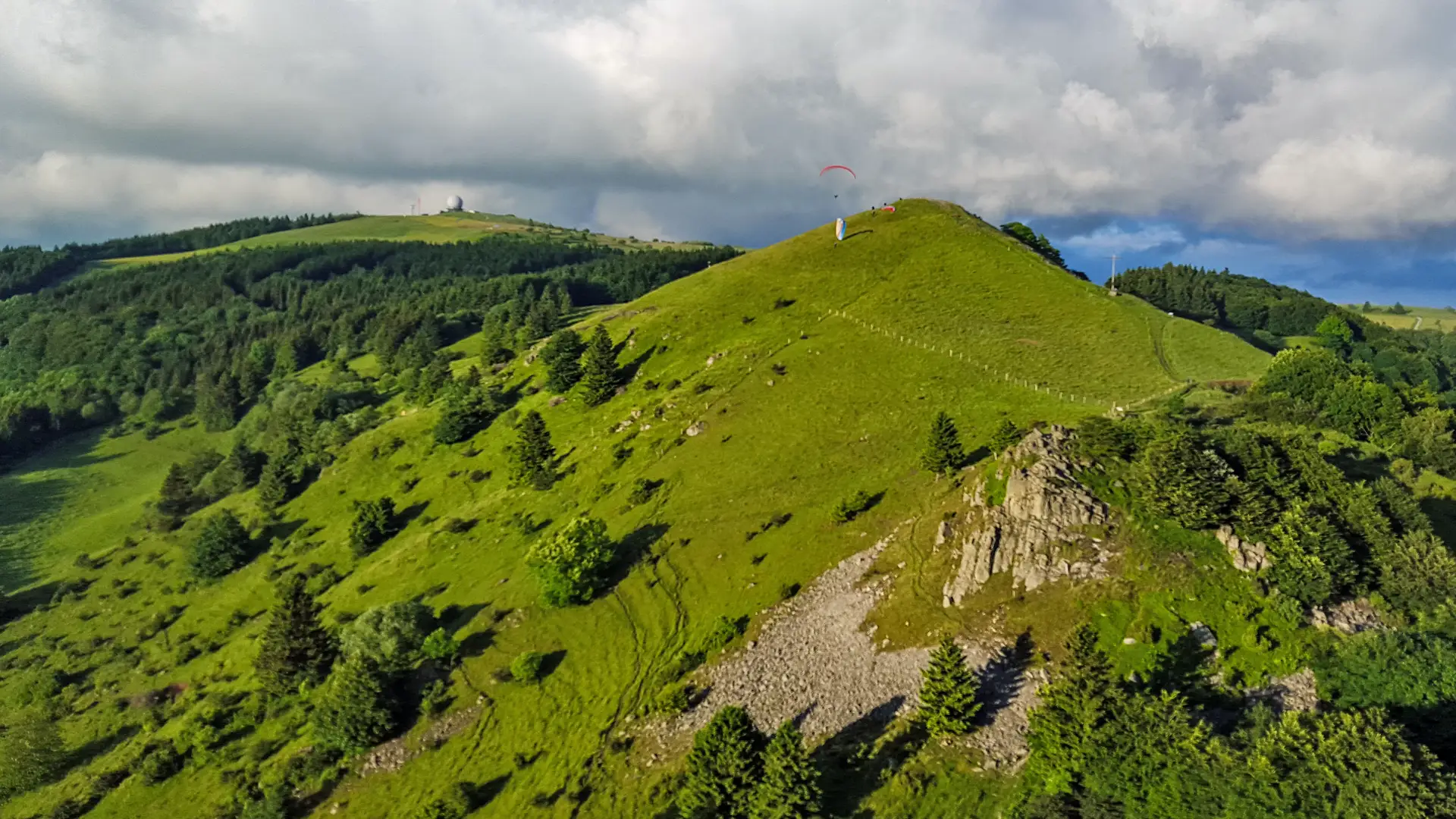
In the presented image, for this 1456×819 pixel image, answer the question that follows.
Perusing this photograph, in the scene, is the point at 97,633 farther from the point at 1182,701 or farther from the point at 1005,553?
the point at 1182,701

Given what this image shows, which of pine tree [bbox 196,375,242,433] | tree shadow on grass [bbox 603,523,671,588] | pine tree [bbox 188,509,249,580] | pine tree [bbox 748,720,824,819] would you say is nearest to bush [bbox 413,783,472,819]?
tree shadow on grass [bbox 603,523,671,588]

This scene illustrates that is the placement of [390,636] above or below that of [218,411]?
below

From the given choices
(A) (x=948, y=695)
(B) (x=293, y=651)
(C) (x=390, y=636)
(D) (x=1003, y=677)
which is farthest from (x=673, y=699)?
(B) (x=293, y=651)

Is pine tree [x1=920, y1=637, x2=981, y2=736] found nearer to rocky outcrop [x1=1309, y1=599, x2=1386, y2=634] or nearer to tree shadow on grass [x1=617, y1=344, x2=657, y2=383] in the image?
rocky outcrop [x1=1309, y1=599, x2=1386, y2=634]

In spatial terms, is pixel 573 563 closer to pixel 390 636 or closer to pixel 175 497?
pixel 390 636

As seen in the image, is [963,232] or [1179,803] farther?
[963,232]

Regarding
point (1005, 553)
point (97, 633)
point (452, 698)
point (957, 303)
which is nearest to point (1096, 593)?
point (1005, 553)
